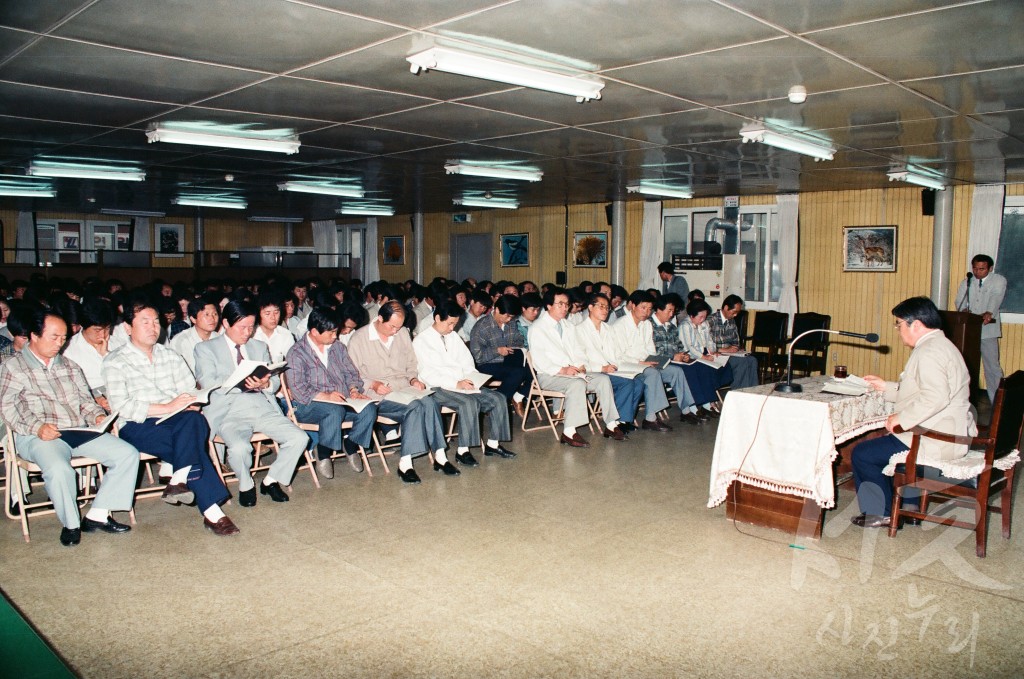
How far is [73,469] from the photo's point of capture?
4527mm

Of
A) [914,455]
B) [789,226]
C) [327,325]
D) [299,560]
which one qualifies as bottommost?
[299,560]

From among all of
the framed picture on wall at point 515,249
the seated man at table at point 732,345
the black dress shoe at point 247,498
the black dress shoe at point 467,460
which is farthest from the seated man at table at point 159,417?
the framed picture on wall at point 515,249

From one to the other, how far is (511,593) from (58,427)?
2.92 metres

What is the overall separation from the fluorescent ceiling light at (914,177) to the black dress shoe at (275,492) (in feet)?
25.7

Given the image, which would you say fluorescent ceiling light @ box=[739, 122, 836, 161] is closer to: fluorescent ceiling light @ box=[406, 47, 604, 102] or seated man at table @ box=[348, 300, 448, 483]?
fluorescent ceiling light @ box=[406, 47, 604, 102]

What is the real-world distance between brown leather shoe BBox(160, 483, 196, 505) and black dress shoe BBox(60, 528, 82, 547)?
596 millimetres

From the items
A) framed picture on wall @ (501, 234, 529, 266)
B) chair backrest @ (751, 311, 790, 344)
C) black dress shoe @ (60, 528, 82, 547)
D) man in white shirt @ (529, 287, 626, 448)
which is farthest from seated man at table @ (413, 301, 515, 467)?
framed picture on wall @ (501, 234, 529, 266)

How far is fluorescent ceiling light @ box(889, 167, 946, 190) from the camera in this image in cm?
937

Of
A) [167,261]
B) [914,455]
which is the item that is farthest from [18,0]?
[167,261]

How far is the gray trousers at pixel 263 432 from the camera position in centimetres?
520

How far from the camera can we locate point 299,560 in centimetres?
432

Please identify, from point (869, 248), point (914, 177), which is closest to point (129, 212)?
point (869, 248)

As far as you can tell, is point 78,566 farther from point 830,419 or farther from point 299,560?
point 830,419

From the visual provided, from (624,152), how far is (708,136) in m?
1.22
